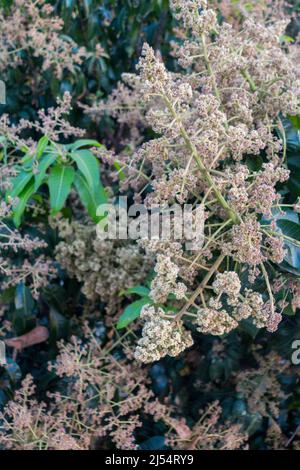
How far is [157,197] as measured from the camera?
4.41 ft

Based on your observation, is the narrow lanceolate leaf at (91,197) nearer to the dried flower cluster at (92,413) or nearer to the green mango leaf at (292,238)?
the dried flower cluster at (92,413)

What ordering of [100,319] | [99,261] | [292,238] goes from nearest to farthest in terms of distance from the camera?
[292,238] → [99,261] → [100,319]

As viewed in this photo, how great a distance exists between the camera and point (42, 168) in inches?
70.6

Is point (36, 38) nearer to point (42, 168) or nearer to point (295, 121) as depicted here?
point (42, 168)

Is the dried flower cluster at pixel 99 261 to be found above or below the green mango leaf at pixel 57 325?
above

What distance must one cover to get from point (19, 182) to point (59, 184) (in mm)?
115

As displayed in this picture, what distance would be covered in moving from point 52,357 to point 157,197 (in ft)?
3.46

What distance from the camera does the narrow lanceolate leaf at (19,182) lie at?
5.86 ft

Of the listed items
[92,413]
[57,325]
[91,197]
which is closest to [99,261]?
[91,197]

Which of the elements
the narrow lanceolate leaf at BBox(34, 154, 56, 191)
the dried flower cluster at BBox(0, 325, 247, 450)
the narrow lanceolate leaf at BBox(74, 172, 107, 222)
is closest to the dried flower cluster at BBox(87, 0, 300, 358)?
the narrow lanceolate leaf at BBox(74, 172, 107, 222)

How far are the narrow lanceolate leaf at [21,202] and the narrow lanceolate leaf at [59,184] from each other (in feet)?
0.21

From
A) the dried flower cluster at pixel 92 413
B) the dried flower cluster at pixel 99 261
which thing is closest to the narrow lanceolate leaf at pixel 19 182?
the dried flower cluster at pixel 99 261

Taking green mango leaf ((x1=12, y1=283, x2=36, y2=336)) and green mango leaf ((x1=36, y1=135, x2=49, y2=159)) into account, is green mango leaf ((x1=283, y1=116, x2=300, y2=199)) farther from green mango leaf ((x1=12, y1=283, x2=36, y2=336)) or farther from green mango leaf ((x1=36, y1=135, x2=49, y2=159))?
green mango leaf ((x1=12, y1=283, x2=36, y2=336))

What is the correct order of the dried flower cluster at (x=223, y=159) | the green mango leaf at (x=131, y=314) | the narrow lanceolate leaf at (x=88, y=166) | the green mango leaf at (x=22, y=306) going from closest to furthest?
1. the dried flower cluster at (x=223, y=159)
2. the green mango leaf at (x=131, y=314)
3. the narrow lanceolate leaf at (x=88, y=166)
4. the green mango leaf at (x=22, y=306)
